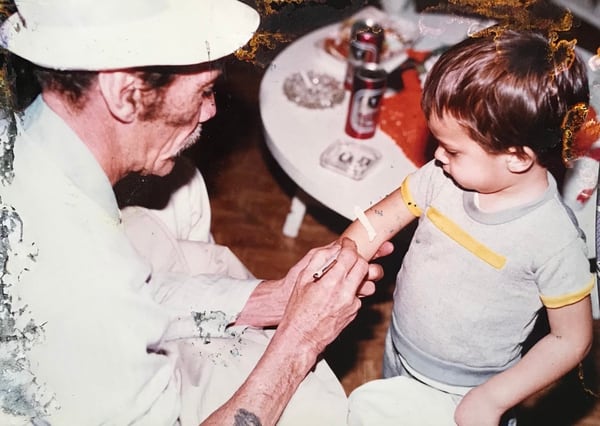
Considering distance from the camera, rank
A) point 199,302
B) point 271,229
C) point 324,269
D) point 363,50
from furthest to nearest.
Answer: point 271,229, point 363,50, point 199,302, point 324,269

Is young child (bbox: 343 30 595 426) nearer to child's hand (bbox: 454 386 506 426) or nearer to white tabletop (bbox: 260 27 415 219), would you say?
child's hand (bbox: 454 386 506 426)

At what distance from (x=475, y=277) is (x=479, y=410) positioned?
0.78 feet

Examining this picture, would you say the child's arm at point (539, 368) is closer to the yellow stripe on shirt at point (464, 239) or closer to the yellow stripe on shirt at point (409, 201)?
the yellow stripe on shirt at point (464, 239)

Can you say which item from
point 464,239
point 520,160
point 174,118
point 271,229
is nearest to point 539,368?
point 464,239

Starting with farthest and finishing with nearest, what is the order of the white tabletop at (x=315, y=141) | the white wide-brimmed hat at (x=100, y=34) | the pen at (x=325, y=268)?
the white tabletop at (x=315, y=141) → the pen at (x=325, y=268) → the white wide-brimmed hat at (x=100, y=34)

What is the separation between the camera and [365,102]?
5.13 feet

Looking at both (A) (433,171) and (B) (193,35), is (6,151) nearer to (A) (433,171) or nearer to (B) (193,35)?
(B) (193,35)

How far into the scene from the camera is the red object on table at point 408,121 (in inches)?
60.7

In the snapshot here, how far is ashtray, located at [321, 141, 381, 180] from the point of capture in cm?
150

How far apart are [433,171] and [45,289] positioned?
2.20 feet

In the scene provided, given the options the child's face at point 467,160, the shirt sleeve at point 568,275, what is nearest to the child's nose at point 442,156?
the child's face at point 467,160

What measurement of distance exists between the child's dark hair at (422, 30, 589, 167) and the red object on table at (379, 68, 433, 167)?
1.99 feet

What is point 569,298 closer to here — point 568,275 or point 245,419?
point 568,275

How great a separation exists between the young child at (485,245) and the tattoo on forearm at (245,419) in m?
0.21
